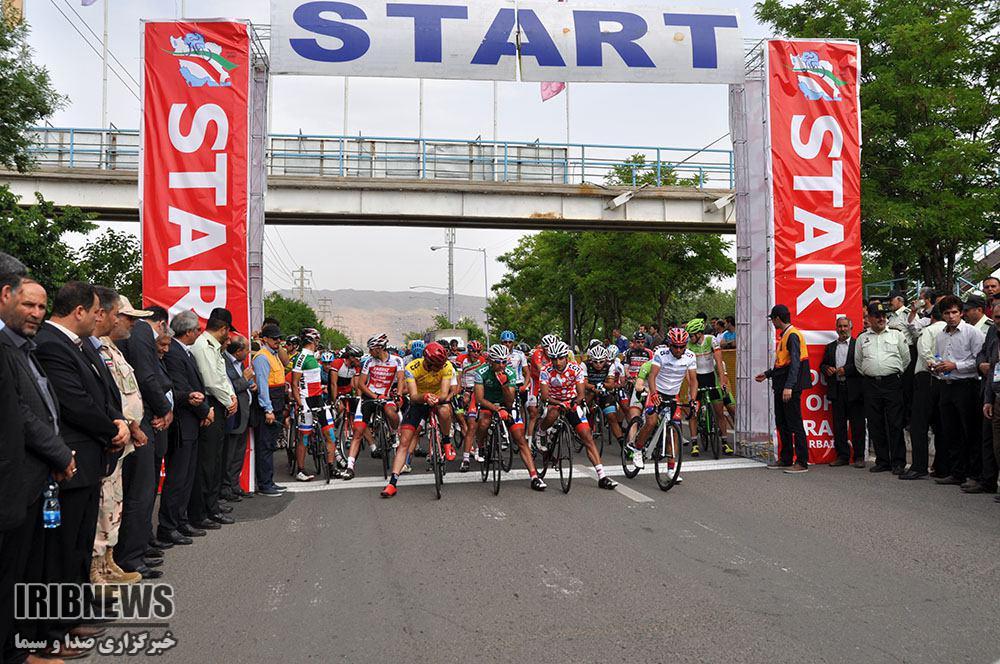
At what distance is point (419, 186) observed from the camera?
28.1 meters

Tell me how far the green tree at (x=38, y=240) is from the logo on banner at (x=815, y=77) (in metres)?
14.5

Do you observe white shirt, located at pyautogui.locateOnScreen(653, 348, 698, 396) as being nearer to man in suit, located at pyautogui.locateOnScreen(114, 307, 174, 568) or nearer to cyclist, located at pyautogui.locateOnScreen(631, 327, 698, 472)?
cyclist, located at pyautogui.locateOnScreen(631, 327, 698, 472)

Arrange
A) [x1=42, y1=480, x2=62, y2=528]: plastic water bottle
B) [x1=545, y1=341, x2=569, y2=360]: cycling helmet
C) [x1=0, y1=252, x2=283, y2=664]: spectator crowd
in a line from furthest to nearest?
1. [x1=545, y1=341, x2=569, y2=360]: cycling helmet
2. [x1=42, y1=480, x2=62, y2=528]: plastic water bottle
3. [x1=0, y1=252, x2=283, y2=664]: spectator crowd

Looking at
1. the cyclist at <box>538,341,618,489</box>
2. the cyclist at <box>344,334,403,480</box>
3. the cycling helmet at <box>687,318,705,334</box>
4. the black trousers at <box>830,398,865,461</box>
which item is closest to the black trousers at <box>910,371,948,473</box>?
the black trousers at <box>830,398,865,461</box>

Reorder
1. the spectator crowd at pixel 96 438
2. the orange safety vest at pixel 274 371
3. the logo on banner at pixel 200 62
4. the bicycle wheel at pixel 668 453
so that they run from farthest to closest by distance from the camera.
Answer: the logo on banner at pixel 200 62, the orange safety vest at pixel 274 371, the bicycle wheel at pixel 668 453, the spectator crowd at pixel 96 438

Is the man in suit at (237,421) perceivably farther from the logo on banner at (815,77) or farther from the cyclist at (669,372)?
the logo on banner at (815,77)

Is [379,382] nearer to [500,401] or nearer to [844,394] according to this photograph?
[500,401]

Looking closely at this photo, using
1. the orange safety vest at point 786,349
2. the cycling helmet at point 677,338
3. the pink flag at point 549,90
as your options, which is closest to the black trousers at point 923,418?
the orange safety vest at point 786,349

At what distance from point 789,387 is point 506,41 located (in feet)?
20.9

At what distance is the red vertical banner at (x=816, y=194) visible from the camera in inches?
453

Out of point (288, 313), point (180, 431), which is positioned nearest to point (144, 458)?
point (180, 431)

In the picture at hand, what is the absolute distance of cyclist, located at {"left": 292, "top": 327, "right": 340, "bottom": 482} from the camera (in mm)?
10867

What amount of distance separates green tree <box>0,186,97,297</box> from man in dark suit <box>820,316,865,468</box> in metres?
14.7

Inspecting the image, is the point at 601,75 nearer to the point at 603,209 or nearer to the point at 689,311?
the point at 603,209
